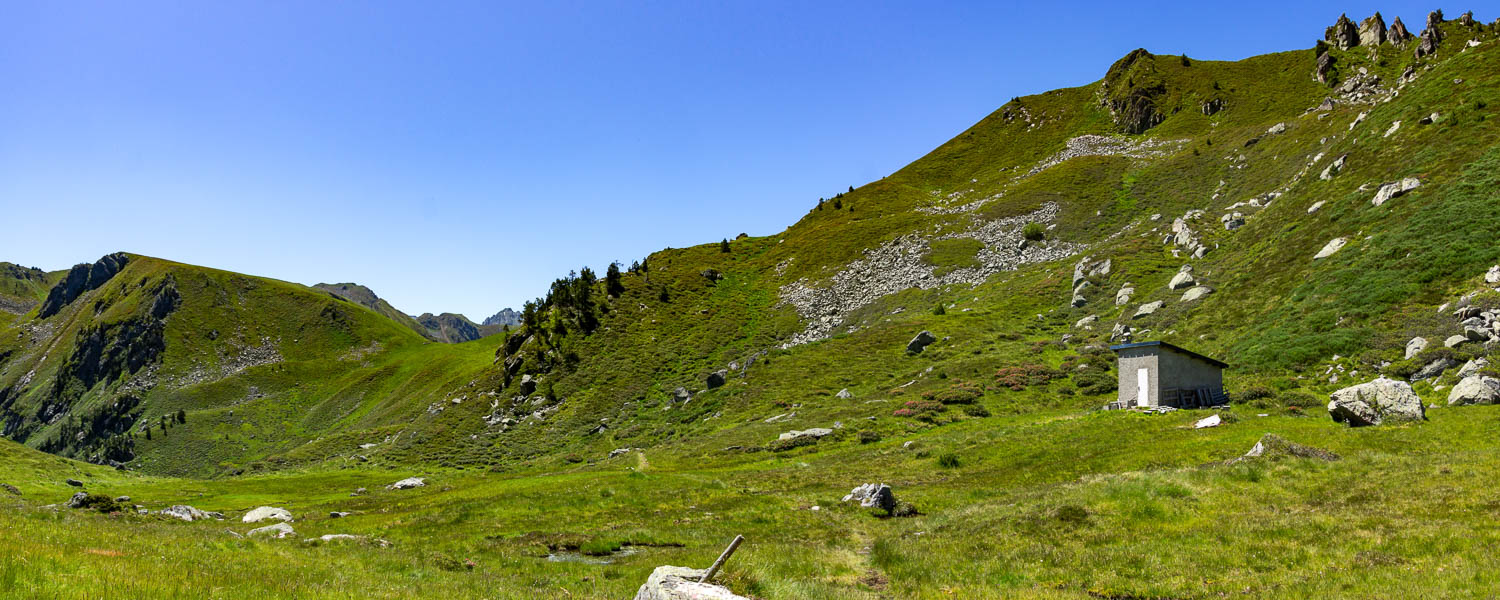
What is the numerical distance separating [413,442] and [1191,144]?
148 metres

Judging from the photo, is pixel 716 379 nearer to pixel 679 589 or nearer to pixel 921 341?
pixel 921 341

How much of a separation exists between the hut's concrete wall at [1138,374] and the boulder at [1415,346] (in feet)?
41.2

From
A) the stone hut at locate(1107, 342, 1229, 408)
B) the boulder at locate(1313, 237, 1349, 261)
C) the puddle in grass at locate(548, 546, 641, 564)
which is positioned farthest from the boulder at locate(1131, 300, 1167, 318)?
the puddle in grass at locate(548, 546, 641, 564)

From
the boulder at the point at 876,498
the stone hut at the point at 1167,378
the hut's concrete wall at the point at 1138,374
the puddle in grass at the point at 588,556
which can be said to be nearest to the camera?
the puddle in grass at the point at 588,556

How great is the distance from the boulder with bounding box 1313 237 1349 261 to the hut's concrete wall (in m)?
26.0

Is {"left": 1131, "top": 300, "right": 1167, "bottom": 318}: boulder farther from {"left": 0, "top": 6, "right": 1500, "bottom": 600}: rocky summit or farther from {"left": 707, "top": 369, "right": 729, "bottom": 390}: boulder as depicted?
{"left": 707, "top": 369, "right": 729, "bottom": 390}: boulder

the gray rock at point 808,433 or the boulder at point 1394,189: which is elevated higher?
the boulder at point 1394,189

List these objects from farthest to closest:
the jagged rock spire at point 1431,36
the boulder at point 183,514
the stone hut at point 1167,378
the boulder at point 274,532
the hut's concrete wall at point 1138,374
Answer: the jagged rock spire at point 1431,36 → the stone hut at point 1167,378 → the hut's concrete wall at point 1138,374 → the boulder at point 183,514 → the boulder at point 274,532

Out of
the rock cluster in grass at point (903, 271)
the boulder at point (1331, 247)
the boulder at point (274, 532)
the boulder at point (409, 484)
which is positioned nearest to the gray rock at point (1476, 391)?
the boulder at point (1331, 247)

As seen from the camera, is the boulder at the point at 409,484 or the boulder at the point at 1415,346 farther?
the boulder at the point at 409,484

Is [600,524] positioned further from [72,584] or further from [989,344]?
[989,344]

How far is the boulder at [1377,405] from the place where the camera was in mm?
30531

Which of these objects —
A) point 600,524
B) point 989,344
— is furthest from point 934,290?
point 600,524

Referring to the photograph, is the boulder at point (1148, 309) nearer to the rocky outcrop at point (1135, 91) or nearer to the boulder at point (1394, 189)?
the boulder at point (1394, 189)
